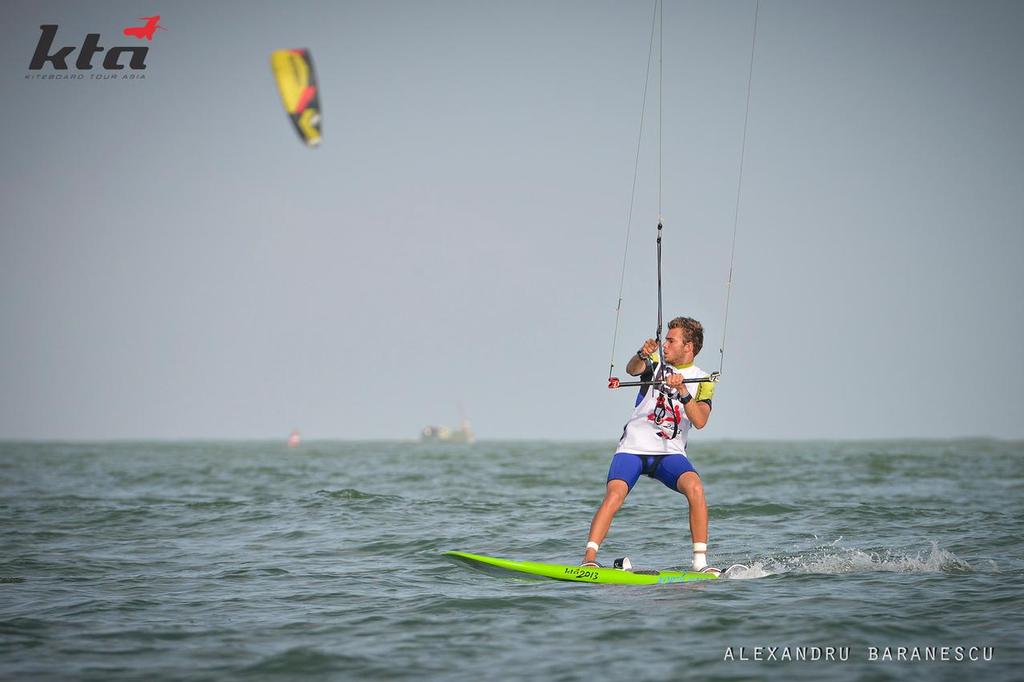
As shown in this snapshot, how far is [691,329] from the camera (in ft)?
33.5

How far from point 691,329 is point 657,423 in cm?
102

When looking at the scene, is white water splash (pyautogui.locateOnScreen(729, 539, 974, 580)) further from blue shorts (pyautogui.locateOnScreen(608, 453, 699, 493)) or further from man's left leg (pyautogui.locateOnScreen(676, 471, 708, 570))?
blue shorts (pyautogui.locateOnScreen(608, 453, 699, 493))

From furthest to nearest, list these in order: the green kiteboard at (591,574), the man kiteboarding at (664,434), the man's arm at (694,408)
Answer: the man kiteboarding at (664,434) → the green kiteboard at (591,574) → the man's arm at (694,408)

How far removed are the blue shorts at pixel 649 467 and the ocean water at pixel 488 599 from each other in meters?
1.13

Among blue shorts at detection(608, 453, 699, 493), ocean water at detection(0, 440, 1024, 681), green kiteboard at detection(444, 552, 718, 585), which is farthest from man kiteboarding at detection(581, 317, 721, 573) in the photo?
ocean water at detection(0, 440, 1024, 681)

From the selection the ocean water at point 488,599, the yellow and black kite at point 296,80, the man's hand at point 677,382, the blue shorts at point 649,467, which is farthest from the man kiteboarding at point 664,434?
the yellow and black kite at point 296,80

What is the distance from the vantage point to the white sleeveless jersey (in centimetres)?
1003

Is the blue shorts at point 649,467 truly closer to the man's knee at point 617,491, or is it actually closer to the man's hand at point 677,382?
the man's knee at point 617,491

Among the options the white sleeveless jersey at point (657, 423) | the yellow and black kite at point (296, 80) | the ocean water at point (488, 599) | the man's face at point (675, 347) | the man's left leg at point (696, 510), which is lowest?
A: the ocean water at point (488, 599)

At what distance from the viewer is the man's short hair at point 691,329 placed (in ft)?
33.3

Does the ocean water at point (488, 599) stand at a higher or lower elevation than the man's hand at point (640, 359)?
lower

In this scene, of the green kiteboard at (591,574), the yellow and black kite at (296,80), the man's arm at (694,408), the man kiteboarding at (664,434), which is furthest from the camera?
the yellow and black kite at (296,80)

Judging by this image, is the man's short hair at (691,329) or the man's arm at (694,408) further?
the man's short hair at (691,329)

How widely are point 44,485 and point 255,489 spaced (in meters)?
7.27
